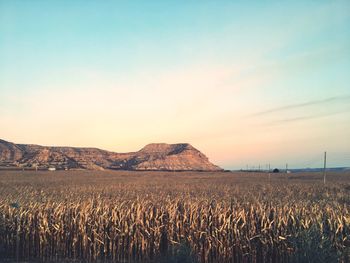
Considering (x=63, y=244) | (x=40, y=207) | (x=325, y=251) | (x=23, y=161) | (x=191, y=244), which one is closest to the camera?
(x=325, y=251)

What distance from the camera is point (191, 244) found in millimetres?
9359

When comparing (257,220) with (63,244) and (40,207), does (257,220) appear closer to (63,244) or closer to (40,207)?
(63,244)

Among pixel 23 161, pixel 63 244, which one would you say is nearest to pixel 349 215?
pixel 63 244

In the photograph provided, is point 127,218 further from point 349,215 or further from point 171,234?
point 349,215

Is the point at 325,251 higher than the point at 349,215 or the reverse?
the reverse

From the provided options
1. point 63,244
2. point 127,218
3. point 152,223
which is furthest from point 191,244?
point 63,244

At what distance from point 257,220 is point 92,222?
462cm

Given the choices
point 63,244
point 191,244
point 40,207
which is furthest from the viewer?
point 40,207

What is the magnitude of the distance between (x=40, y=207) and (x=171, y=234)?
4.28 m

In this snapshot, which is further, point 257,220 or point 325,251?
point 257,220

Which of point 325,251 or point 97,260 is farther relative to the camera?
point 97,260

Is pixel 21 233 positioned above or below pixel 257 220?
below

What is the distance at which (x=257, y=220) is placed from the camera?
385 inches

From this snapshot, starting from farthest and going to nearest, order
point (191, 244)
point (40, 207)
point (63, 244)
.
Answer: point (40, 207)
point (63, 244)
point (191, 244)
